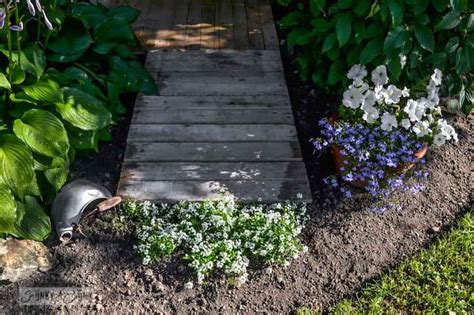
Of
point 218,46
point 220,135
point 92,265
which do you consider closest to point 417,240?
point 220,135

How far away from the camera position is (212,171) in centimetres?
315

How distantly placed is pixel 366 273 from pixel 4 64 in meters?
2.03

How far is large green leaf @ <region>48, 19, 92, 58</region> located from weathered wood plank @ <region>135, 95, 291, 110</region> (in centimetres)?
48

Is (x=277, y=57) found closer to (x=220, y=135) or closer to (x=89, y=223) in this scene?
(x=220, y=135)

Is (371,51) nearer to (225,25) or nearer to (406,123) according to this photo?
(406,123)

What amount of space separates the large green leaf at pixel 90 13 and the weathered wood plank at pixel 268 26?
3.99 ft

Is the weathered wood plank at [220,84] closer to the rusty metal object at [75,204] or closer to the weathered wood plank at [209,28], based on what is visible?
the weathered wood plank at [209,28]

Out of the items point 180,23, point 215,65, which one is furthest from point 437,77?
point 180,23

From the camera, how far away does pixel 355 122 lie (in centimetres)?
304

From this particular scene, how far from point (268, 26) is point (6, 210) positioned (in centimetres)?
257

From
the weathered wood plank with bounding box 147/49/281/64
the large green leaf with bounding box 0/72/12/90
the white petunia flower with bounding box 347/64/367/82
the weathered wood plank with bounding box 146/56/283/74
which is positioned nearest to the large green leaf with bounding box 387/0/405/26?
the white petunia flower with bounding box 347/64/367/82

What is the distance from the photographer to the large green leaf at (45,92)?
2.80 meters

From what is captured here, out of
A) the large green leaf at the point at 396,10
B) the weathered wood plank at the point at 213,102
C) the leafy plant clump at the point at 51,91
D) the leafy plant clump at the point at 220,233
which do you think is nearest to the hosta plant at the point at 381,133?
the large green leaf at the point at 396,10

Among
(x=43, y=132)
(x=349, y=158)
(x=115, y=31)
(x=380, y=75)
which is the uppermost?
(x=380, y=75)
